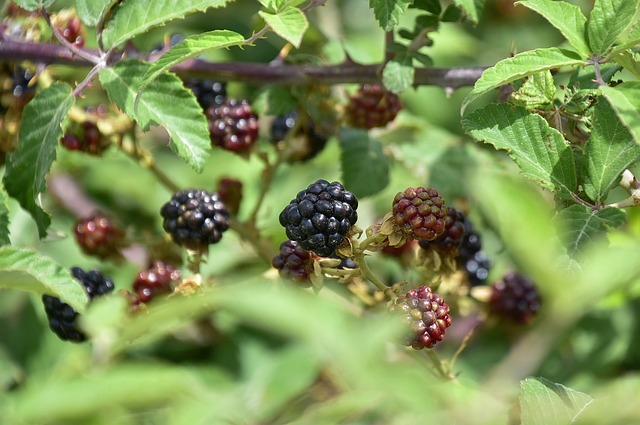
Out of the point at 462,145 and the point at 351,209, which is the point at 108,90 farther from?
the point at 462,145

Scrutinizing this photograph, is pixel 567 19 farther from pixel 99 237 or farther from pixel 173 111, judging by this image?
pixel 99 237

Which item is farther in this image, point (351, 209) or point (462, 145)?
point (462, 145)

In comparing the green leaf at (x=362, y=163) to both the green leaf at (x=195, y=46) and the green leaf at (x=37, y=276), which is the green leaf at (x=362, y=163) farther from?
the green leaf at (x=37, y=276)

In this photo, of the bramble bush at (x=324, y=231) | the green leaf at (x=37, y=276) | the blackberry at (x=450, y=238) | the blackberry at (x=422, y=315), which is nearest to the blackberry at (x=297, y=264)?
the bramble bush at (x=324, y=231)

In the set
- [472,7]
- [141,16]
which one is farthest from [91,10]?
[472,7]

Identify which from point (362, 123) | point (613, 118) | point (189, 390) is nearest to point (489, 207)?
point (189, 390)

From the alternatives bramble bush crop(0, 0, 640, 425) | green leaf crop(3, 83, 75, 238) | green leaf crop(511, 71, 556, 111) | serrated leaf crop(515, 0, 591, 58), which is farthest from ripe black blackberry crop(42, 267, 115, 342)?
serrated leaf crop(515, 0, 591, 58)

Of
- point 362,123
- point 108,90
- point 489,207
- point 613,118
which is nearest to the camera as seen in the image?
point 489,207

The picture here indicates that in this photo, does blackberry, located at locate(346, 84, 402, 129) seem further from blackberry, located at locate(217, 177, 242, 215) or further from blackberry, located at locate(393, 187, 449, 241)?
blackberry, located at locate(393, 187, 449, 241)
